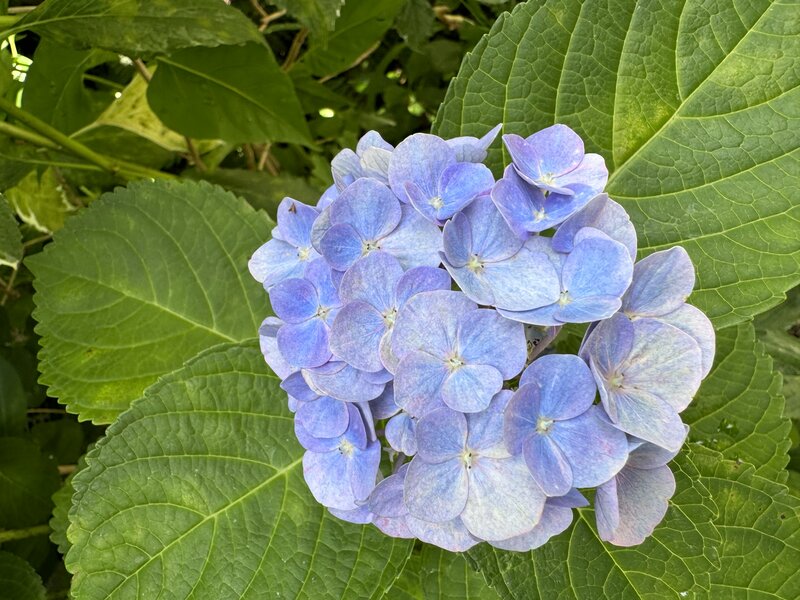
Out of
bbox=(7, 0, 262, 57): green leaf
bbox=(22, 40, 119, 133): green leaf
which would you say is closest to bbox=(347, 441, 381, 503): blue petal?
bbox=(7, 0, 262, 57): green leaf

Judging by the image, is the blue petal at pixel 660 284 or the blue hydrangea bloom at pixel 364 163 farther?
the blue hydrangea bloom at pixel 364 163

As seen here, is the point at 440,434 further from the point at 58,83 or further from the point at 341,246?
the point at 58,83

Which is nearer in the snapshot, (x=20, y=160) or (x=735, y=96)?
(x=735, y=96)

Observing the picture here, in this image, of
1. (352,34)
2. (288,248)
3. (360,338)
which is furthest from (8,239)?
(352,34)

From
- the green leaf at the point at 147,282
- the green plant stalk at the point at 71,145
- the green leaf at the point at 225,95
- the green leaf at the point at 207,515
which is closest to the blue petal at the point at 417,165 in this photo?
the green leaf at the point at 207,515

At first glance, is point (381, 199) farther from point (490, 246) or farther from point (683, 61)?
point (683, 61)

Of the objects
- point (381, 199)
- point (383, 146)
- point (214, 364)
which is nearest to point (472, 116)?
point (383, 146)

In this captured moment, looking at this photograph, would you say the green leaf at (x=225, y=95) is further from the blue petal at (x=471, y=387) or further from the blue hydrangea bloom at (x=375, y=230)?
the blue petal at (x=471, y=387)
